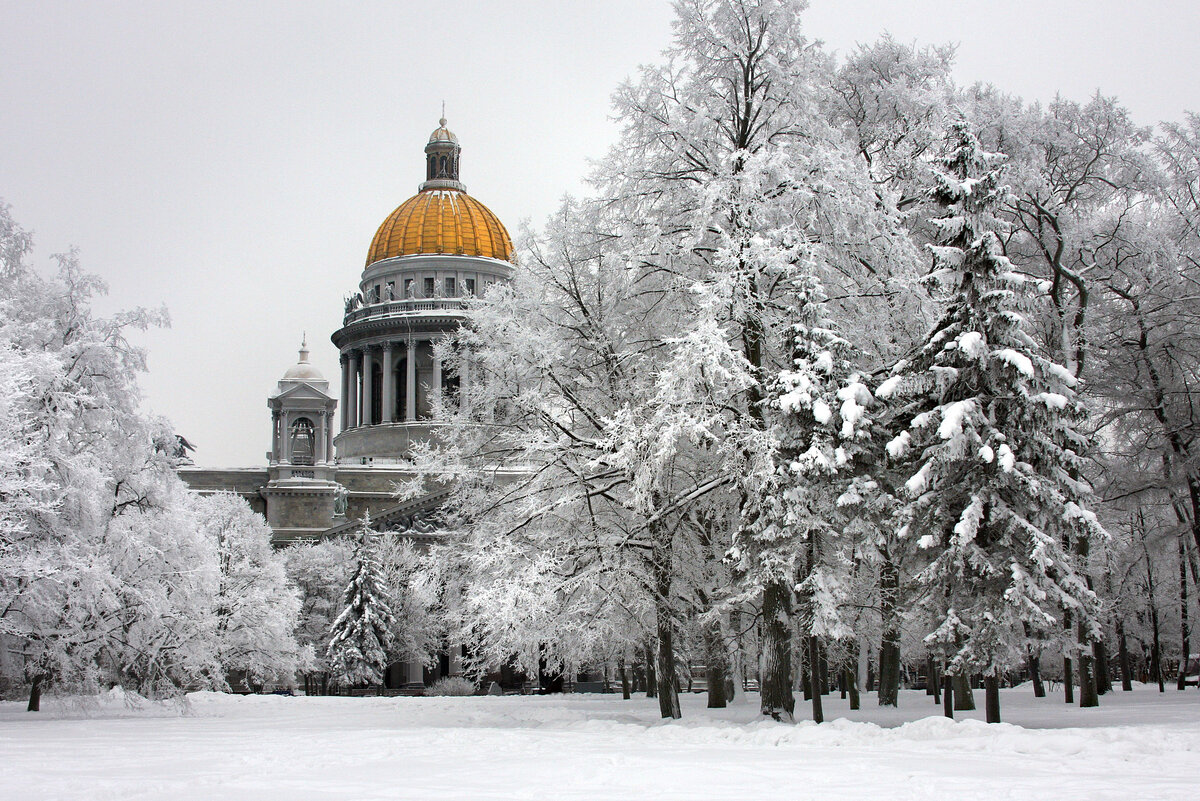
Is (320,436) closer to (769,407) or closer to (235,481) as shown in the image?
(235,481)

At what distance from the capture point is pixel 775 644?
2114cm

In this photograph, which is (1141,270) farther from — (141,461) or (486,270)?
(486,270)

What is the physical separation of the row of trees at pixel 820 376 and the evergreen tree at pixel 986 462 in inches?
2.5

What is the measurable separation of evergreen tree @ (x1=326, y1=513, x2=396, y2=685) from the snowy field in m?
30.8

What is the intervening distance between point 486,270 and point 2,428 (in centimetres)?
8065

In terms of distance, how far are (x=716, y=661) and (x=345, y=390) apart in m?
83.0

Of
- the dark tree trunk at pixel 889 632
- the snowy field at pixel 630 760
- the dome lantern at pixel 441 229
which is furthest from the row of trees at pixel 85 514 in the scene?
the dome lantern at pixel 441 229

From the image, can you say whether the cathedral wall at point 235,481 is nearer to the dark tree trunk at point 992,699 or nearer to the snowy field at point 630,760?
the snowy field at point 630,760

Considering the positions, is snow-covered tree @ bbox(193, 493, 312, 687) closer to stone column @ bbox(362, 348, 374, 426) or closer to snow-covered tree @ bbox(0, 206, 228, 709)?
snow-covered tree @ bbox(0, 206, 228, 709)

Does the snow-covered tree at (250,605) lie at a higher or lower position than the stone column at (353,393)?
lower

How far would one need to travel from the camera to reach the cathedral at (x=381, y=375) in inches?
3246

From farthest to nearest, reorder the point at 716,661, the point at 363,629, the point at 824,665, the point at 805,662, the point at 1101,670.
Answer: the point at 363,629, the point at 1101,670, the point at 824,665, the point at 805,662, the point at 716,661

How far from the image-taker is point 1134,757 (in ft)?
45.7

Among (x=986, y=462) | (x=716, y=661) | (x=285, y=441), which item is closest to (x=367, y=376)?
(x=285, y=441)
